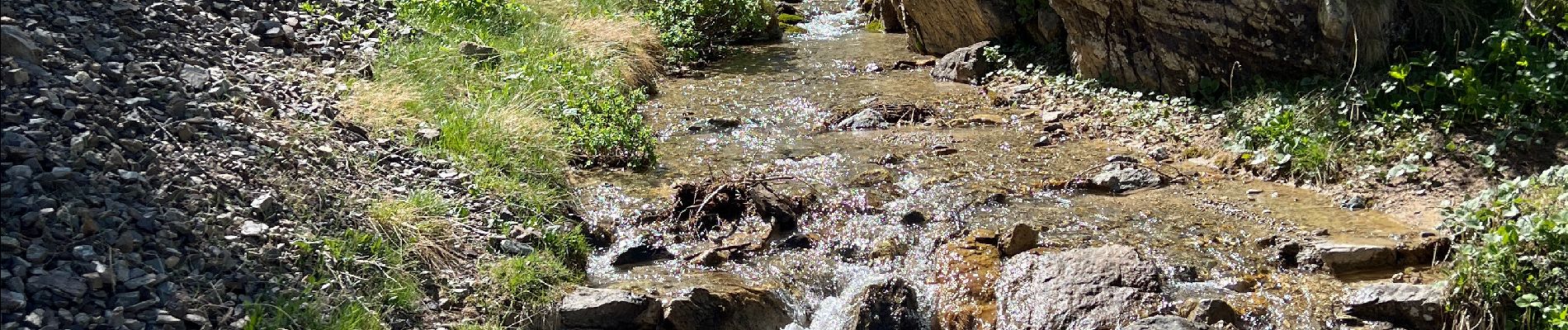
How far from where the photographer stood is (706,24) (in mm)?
12820

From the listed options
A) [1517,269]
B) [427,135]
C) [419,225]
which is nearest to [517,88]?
[427,135]

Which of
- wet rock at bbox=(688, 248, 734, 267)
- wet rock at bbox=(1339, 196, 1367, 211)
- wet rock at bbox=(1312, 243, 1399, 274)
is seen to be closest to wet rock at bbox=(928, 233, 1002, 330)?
wet rock at bbox=(688, 248, 734, 267)

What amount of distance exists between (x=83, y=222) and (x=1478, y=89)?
286 inches

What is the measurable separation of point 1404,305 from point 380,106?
18.5 ft

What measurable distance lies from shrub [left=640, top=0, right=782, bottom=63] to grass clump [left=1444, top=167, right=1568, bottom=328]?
309 inches

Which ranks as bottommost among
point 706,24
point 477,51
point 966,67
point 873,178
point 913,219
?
point 706,24

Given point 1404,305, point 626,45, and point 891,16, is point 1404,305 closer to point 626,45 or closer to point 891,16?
point 626,45

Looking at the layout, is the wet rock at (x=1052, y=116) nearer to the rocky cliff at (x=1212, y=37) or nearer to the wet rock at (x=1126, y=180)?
the rocky cliff at (x=1212, y=37)

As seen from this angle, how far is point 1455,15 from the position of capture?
770 cm

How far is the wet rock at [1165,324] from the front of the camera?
525 centimetres

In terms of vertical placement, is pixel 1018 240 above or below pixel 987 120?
above

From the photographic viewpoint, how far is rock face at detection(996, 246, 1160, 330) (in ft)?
18.4

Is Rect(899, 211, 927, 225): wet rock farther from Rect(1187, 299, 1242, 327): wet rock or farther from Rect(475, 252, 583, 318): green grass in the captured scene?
Rect(475, 252, 583, 318): green grass

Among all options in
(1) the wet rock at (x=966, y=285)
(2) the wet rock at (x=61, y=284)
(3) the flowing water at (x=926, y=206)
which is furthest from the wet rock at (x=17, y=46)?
(1) the wet rock at (x=966, y=285)
